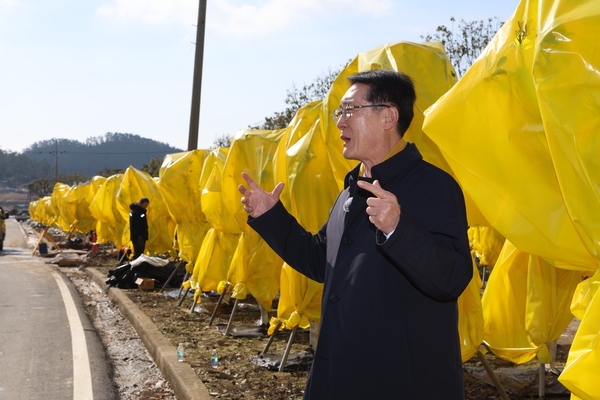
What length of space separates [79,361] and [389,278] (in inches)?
236

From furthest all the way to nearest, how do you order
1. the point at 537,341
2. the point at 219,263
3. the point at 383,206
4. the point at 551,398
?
the point at 219,263 < the point at 551,398 < the point at 537,341 < the point at 383,206

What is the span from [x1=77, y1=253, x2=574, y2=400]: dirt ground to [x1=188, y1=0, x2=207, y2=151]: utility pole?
6456 millimetres

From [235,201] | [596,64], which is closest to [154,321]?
[235,201]

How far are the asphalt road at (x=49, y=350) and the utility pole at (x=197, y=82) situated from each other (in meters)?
4.54

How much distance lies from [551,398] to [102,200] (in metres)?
19.5

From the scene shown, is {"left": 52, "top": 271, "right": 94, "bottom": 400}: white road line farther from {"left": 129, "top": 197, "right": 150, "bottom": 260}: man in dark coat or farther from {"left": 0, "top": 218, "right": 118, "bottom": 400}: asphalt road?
{"left": 129, "top": 197, "right": 150, "bottom": 260}: man in dark coat

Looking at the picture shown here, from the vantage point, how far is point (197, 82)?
17.1 metres

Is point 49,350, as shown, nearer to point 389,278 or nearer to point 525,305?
point 525,305

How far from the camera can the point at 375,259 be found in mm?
2570

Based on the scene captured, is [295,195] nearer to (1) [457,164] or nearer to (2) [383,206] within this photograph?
(1) [457,164]

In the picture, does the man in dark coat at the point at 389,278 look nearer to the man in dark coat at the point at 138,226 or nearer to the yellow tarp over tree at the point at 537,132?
the yellow tarp over tree at the point at 537,132

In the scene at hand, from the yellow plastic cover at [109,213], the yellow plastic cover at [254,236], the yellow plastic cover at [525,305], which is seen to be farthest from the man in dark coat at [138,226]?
the yellow plastic cover at [525,305]

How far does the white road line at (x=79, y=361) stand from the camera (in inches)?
252

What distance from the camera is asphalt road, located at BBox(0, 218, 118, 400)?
6518mm
